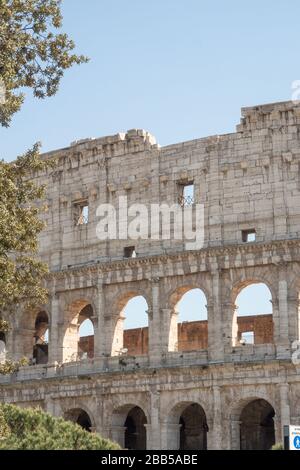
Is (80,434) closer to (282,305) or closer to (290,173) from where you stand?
(282,305)

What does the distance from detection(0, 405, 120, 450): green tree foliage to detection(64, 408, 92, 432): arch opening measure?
8.10 m

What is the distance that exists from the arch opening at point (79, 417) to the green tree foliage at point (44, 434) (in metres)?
8.10

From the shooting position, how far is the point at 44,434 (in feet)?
88.1

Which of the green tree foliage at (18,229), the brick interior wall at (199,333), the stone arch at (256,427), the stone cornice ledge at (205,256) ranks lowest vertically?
the stone arch at (256,427)

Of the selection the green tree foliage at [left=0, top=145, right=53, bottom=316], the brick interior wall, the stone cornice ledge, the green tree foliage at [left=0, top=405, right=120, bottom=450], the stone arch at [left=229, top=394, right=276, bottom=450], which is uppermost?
the stone cornice ledge

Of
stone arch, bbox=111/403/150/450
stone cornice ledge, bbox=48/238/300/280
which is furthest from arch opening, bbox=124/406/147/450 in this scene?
stone cornice ledge, bbox=48/238/300/280

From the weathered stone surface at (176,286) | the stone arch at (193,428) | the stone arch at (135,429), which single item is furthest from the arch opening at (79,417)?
the stone arch at (193,428)

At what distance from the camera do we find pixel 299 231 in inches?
1292

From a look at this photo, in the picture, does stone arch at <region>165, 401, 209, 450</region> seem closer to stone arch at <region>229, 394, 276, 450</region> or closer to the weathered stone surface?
the weathered stone surface

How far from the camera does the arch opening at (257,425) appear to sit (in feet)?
116

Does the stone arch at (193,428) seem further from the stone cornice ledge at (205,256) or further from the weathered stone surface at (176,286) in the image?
the stone cornice ledge at (205,256)

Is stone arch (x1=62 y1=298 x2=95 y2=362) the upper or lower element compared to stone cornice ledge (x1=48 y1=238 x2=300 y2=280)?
lower

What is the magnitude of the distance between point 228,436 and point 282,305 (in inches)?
188

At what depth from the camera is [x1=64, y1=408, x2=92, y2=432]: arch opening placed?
3650cm
